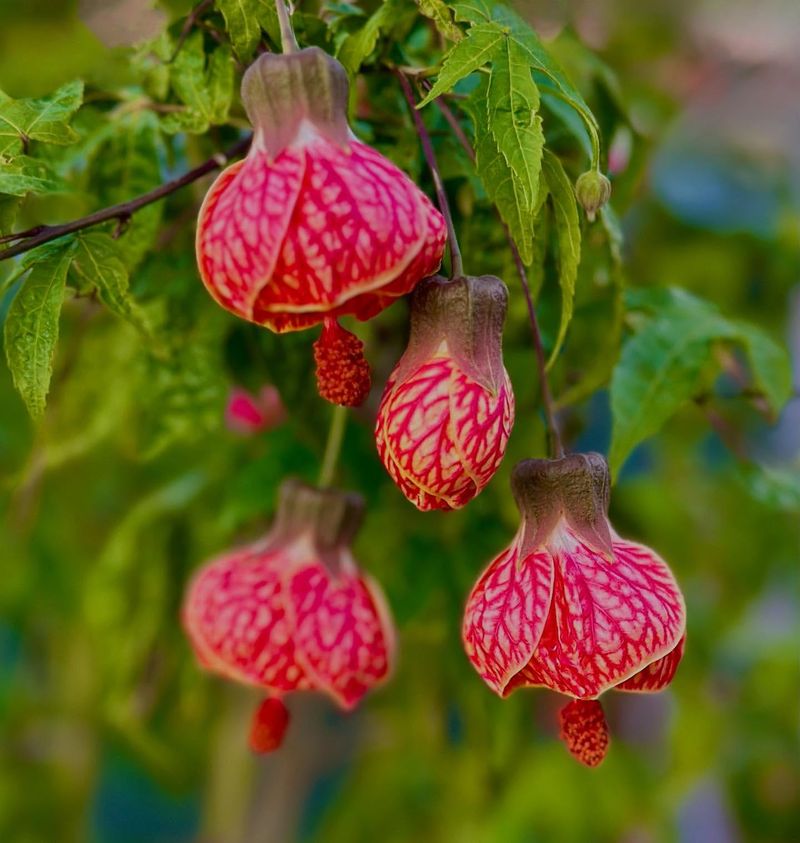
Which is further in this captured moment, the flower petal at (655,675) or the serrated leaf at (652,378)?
the serrated leaf at (652,378)

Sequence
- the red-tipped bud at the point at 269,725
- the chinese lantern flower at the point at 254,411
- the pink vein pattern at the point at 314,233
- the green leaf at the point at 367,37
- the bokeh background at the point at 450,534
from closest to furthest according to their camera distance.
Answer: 1. the pink vein pattern at the point at 314,233
2. the green leaf at the point at 367,37
3. the red-tipped bud at the point at 269,725
4. the bokeh background at the point at 450,534
5. the chinese lantern flower at the point at 254,411

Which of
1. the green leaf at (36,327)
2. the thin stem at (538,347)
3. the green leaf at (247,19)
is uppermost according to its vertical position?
the green leaf at (247,19)

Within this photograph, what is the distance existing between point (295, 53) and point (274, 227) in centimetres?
10

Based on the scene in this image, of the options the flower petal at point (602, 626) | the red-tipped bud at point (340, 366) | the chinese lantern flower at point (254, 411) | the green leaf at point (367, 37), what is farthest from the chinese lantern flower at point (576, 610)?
the chinese lantern flower at point (254, 411)

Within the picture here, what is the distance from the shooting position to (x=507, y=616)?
1.64 feet

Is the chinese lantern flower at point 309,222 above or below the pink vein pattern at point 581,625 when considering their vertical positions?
above

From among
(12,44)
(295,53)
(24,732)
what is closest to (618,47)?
(12,44)

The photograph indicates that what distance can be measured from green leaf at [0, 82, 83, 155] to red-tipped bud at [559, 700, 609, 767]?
1.13 ft

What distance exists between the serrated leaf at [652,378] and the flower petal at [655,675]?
0.43 feet

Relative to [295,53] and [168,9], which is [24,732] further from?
[295,53]

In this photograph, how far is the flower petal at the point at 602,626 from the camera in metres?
0.49

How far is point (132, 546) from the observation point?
1.03 m

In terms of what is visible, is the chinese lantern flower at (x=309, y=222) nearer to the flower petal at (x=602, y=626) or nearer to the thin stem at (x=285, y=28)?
the thin stem at (x=285, y=28)

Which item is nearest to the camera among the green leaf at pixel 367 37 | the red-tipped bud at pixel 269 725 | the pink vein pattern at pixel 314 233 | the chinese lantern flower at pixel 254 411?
the pink vein pattern at pixel 314 233
